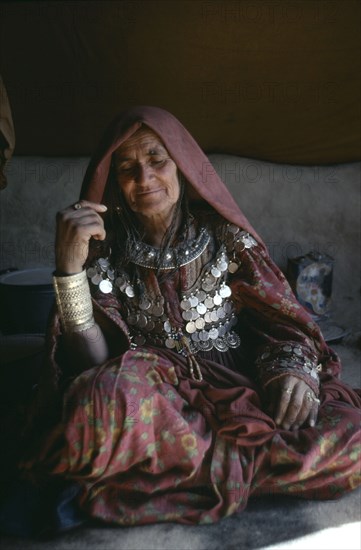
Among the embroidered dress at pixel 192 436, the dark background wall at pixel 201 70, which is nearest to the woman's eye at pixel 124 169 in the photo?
the embroidered dress at pixel 192 436

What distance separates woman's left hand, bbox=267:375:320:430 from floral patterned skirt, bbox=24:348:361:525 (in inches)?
1.1

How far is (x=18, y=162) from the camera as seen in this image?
10.6ft

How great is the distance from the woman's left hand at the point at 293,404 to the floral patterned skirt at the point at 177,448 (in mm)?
28

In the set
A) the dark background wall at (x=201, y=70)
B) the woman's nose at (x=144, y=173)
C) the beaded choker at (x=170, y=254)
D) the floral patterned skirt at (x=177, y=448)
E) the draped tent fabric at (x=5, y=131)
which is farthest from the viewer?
the dark background wall at (x=201, y=70)

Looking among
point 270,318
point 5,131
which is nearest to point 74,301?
point 270,318

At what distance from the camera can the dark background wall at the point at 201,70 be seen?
111 inches

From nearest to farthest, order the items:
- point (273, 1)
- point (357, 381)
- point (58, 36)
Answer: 1. point (357, 381)
2. point (273, 1)
3. point (58, 36)

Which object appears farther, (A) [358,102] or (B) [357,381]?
(A) [358,102]

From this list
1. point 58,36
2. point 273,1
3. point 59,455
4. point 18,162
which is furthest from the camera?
point 18,162

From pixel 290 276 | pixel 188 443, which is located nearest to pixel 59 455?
pixel 188 443

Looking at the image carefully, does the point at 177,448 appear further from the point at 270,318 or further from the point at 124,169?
the point at 124,169

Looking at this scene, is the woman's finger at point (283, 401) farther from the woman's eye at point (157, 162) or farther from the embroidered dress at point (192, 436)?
the woman's eye at point (157, 162)

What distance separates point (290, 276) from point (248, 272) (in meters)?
1.47

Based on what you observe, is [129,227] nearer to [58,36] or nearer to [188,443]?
[188,443]
